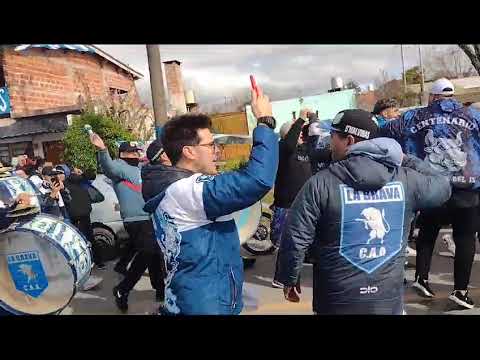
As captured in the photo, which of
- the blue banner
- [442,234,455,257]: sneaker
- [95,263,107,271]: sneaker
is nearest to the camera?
[442,234,455,257]: sneaker

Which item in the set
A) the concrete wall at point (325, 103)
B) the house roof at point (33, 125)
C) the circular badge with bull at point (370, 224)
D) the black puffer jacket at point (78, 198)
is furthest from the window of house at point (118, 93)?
the circular badge with bull at point (370, 224)

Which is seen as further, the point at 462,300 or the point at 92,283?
A: the point at 92,283

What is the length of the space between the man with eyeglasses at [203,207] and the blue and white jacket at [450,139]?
201cm

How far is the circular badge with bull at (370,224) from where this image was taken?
2.01 metres

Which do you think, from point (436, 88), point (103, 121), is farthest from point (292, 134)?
point (103, 121)

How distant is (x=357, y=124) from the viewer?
2.10 meters

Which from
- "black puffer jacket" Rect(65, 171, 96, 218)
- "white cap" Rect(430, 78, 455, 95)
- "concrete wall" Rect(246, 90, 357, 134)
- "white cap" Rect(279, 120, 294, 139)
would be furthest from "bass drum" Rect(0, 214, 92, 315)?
"concrete wall" Rect(246, 90, 357, 134)

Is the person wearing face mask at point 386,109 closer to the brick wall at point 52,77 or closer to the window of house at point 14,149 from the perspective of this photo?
the brick wall at point 52,77

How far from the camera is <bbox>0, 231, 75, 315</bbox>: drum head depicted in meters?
3.96

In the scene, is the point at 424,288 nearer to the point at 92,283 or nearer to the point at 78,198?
the point at 92,283

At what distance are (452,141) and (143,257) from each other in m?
2.83

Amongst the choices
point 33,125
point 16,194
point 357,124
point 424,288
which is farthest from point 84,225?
point 33,125

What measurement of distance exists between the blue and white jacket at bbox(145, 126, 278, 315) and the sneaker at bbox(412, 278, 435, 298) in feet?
8.14

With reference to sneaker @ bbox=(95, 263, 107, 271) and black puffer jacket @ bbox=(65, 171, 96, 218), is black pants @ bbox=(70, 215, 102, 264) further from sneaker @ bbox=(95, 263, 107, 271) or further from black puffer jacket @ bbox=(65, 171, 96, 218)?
sneaker @ bbox=(95, 263, 107, 271)
